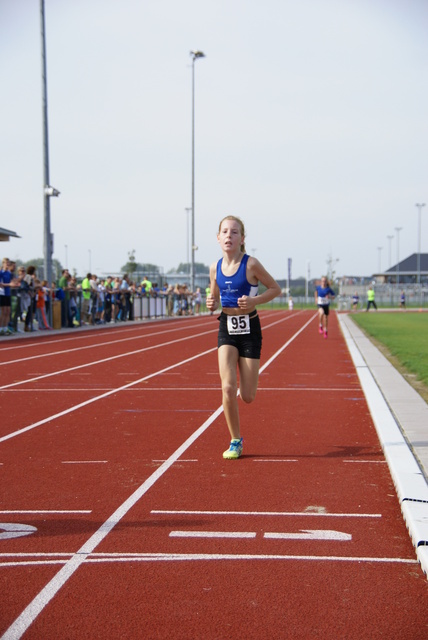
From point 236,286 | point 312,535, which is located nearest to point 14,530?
point 312,535

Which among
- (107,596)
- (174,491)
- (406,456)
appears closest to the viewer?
(107,596)

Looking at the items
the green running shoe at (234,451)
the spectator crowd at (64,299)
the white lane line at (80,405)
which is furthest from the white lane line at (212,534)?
the spectator crowd at (64,299)

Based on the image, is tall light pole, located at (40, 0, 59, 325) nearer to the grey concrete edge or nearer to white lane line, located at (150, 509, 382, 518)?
the grey concrete edge

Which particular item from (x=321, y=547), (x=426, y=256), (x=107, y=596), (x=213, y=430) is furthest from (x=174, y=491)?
(x=426, y=256)

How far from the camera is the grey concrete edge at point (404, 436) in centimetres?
482

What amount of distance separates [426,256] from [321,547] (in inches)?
5029

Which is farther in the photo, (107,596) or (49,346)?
(49,346)

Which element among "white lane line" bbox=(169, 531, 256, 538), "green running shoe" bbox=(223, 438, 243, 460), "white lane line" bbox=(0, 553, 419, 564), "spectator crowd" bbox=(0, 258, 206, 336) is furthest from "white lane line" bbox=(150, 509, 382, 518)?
"spectator crowd" bbox=(0, 258, 206, 336)

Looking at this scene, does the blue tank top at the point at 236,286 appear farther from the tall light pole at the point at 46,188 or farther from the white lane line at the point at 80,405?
the tall light pole at the point at 46,188

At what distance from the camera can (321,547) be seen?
4594 millimetres

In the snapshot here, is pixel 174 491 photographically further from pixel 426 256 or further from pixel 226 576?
pixel 426 256

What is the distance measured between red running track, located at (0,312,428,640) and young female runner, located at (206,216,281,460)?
58 cm

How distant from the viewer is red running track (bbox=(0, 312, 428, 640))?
364cm

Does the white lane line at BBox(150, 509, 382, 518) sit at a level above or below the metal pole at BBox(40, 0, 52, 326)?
below
